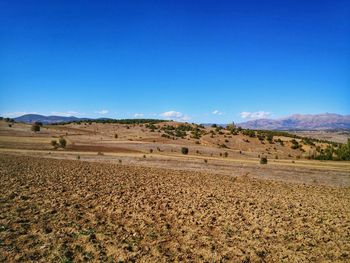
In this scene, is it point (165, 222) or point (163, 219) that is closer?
point (165, 222)

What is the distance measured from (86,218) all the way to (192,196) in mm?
8549

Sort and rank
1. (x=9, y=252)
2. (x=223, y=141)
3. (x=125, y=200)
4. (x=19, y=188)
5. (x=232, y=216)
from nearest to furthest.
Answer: (x=9, y=252), (x=232, y=216), (x=125, y=200), (x=19, y=188), (x=223, y=141)

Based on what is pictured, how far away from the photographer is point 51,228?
13.9 meters

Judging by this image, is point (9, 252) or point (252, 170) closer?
point (9, 252)

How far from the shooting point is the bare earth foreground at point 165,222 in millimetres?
11961

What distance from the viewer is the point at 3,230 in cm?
1325

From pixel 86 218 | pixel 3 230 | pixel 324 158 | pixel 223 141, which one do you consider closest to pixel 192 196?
pixel 86 218

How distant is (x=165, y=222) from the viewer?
1591cm

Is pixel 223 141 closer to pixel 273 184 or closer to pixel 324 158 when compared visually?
pixel 324 158

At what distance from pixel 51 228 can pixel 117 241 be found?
119 inches

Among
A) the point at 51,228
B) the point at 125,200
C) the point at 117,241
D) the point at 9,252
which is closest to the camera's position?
the point at 9,252

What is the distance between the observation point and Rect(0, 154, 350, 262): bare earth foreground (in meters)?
12.0

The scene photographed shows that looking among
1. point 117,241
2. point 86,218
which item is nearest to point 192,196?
point 86,218

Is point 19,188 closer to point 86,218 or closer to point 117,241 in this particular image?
point 86,218
